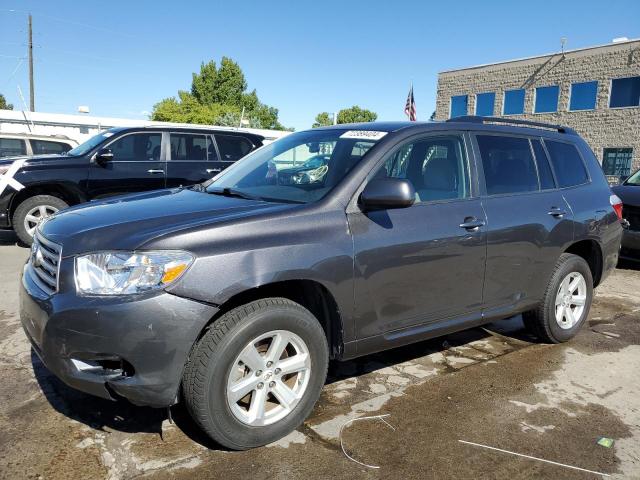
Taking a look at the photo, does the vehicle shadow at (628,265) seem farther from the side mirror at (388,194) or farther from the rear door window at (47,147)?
the rear door window at (47,147)

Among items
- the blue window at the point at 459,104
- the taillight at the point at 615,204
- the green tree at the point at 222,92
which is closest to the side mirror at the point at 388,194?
the taillight at the point at 615,204

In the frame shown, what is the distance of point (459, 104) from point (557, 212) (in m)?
30.2

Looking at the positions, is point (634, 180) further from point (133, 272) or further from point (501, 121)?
point (133, 272)

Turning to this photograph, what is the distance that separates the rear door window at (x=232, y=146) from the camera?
→ 916 cm

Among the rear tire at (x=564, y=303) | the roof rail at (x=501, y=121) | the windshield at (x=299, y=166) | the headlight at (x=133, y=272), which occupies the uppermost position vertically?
the roof rail at (x=501, y=121)

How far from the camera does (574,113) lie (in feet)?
90.1

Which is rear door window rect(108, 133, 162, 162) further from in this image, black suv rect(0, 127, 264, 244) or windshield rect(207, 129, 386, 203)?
windshield rect(207, 129, 386, 203)

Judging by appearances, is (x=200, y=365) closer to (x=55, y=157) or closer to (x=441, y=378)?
(x=441, y=378)

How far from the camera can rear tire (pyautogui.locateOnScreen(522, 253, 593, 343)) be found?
14.4 feet

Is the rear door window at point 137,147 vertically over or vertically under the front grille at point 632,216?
over

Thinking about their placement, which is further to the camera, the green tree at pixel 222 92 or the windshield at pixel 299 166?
the green tree at pixel 222 92

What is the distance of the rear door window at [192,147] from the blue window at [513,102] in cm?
2493

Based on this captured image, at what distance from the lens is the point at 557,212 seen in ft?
13.9

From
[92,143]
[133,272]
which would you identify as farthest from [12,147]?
[133,272]
